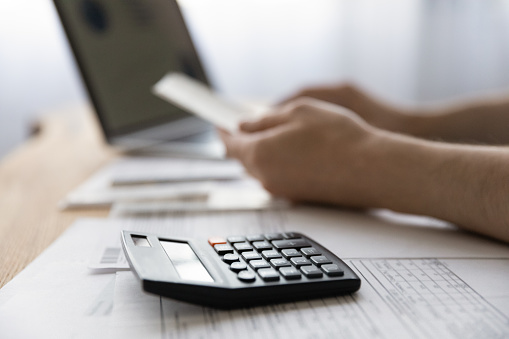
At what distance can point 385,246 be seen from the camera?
18.0 inches

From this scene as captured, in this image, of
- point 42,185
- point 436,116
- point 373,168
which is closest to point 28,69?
point 42,185

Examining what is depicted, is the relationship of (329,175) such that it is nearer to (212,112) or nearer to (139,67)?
(212,112)

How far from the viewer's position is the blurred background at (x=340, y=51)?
2107 mm

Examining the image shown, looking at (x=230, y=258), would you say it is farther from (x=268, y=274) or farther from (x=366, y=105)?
(x=366, y=105)

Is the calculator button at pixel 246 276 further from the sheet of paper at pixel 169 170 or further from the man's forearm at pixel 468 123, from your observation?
the man's forearm at pixel 468 123

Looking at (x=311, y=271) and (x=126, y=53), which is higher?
(x=126, y=53)

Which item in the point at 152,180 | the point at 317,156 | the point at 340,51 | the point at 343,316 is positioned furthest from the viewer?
the point at 340,51

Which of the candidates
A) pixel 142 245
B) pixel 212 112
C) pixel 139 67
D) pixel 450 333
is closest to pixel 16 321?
pixel 142 245

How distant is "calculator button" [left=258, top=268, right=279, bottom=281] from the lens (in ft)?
1.12

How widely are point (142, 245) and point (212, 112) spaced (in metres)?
0.36

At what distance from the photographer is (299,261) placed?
0.37 m

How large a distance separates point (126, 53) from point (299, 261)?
616mm

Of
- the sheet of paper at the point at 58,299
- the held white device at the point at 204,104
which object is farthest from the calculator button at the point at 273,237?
the held white device at the point at 204,104

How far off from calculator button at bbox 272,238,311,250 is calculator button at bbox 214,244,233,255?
4 centimetres
